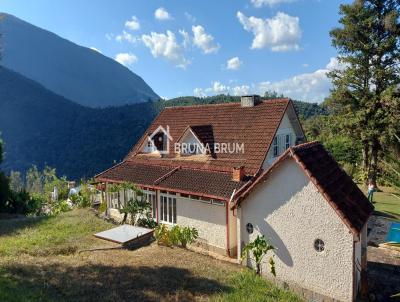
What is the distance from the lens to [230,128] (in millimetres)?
21688

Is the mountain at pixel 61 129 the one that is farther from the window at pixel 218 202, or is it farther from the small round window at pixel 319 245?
the small round window at pixel 319 245

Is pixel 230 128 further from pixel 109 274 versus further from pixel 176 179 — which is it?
pixel 109 274

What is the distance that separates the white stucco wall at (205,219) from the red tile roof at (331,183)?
2.06m

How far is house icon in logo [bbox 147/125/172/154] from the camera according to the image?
24.3 metres

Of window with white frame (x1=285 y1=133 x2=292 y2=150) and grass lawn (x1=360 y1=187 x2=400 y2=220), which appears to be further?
grass lawn (x1=360 y1=187 x2=400 y2=220)

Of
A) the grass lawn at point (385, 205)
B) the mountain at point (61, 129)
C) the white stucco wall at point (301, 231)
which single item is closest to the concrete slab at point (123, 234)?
the white stucco wall at point (301, 231)

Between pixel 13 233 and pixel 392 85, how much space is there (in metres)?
29.6

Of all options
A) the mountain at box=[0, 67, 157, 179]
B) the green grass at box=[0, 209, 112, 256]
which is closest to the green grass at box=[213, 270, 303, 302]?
the green grass at box=[0, 209, 112, 256]

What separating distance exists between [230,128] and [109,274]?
41.5 feet

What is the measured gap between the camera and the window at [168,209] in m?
19.4

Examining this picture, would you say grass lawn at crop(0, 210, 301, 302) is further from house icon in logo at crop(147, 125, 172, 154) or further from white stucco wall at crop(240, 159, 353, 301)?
house icon in logo at crop(147, 125, 172, 154)

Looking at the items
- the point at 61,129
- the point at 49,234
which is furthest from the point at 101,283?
the point at 61,129

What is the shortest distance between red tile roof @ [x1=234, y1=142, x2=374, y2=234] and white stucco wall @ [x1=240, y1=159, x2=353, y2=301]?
269 millimetres

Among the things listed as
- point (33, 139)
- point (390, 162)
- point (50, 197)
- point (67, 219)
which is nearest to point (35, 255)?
point (67, 219)
